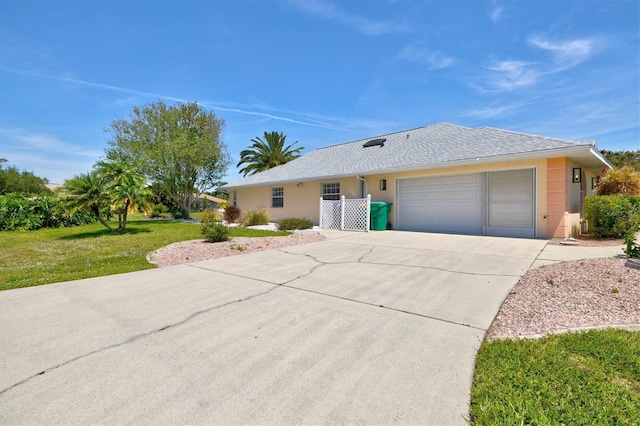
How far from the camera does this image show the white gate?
42.0 ft

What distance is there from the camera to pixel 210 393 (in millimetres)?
1959

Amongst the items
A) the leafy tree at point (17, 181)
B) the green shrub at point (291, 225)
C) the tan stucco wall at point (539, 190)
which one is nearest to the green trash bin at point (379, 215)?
the tan stucco wall at point (539, 190)

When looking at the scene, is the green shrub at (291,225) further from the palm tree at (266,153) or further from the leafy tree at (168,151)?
the palm tree at (266,153)

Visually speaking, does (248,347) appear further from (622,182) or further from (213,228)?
(622,182)

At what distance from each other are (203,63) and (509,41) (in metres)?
11.5

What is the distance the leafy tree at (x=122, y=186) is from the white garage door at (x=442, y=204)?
11598mm

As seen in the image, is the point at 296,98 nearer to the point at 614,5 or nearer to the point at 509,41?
the point at 509,41

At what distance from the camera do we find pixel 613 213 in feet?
28.0

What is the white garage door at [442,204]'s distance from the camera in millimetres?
11305

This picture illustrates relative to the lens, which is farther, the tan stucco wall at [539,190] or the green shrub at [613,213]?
the tan stucco wall at [539,190]

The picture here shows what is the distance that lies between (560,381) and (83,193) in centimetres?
1466

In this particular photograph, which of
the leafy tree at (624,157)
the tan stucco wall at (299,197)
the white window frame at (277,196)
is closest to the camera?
the tan stucco wall at (299,197)

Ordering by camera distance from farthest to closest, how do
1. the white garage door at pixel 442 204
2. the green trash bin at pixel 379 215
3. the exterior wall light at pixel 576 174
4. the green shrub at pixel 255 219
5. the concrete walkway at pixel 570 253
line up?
1. the green shrub at pixel 255 219
2. the green trash bin at pixel 379 215
3. the white garage door at pixel 442 204
4. the exterior wall light at pixel 576 174
5. the concrete walkway at pixel 570 253

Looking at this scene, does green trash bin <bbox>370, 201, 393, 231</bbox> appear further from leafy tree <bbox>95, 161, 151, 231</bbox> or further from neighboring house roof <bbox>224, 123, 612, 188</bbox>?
leafy tree <bbox>95, 161, 151, 231</bbox>
